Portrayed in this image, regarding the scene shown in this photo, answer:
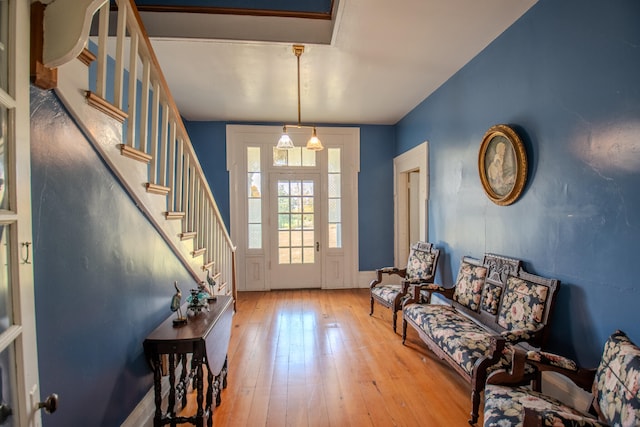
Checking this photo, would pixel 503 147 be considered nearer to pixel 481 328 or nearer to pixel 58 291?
pixel 481 328

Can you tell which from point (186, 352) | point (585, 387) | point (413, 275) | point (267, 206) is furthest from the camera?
point (267, 206)

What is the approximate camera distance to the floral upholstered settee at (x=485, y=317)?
1848 millimetres

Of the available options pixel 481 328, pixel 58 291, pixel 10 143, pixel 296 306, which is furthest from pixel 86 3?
pixel 296 306

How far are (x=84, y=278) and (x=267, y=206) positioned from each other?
3.54 metres

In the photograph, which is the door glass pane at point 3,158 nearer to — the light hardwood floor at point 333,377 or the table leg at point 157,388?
the table leg at point 157,388

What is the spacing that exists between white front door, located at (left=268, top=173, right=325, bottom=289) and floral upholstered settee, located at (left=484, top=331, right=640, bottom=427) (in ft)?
11.1

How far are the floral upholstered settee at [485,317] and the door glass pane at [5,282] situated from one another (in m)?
2.10

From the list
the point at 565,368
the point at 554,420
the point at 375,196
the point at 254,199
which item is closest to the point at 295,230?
the point at 254,199

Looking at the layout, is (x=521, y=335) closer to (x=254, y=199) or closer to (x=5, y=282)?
(x=5, y=282)

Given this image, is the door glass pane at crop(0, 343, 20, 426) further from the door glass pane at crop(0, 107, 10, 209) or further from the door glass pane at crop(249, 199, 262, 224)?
the door glass pane at crop(249, 199, 262, 224)

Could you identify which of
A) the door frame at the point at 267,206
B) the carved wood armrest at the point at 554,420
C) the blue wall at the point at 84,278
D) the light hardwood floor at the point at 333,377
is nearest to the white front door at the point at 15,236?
the blue wall at the point at 84,278

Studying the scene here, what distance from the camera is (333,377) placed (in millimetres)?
2365

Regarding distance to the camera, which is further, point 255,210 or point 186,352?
point 255,210

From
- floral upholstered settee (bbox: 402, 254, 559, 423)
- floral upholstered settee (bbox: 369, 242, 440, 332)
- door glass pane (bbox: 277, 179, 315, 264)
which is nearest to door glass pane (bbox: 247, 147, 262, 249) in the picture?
door glass pane (bbox: 277, 179, 315, 264)
